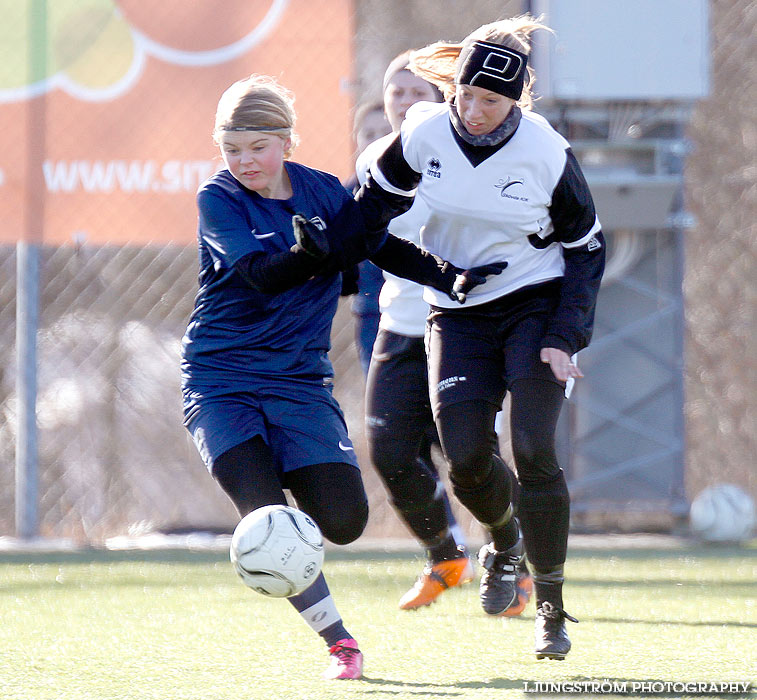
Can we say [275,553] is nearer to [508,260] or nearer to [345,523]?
[345,523]

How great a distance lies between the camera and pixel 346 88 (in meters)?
6.58

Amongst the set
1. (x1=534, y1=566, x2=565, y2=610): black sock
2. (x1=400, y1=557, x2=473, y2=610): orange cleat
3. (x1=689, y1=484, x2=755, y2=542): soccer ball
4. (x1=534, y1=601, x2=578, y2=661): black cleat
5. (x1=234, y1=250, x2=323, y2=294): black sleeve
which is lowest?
(x1=689, y1=484, x2=755, y2=542): soccer ball

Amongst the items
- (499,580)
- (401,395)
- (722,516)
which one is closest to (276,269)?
(401,395)

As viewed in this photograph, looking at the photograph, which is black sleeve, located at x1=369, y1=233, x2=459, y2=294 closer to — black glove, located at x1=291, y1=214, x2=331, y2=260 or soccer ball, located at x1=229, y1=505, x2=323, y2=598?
black glove, located at x1=291, y1=214, x2=331, y2=260

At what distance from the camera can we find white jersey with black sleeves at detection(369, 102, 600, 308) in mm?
3725

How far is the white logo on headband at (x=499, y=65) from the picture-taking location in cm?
362

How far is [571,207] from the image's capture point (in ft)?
12.3

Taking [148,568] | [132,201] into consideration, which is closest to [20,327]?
[132,201]

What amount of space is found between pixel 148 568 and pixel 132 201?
185 cm

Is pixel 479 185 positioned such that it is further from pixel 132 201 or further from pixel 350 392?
pixel 350 392

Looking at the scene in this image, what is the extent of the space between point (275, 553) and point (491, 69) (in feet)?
4.67

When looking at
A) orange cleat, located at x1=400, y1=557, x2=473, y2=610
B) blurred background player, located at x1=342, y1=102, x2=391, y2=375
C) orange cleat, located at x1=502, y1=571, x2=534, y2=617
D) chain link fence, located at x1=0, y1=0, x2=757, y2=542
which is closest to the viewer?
orange cleat, located at x1=502, y1=571, x2=534, y2=617

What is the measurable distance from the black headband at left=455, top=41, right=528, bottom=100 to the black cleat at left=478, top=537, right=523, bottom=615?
5.06 feet

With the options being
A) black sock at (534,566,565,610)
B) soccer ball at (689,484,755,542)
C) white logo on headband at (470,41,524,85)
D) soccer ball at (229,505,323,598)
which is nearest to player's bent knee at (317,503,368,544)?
soccer ball at (229,505,323,598)
